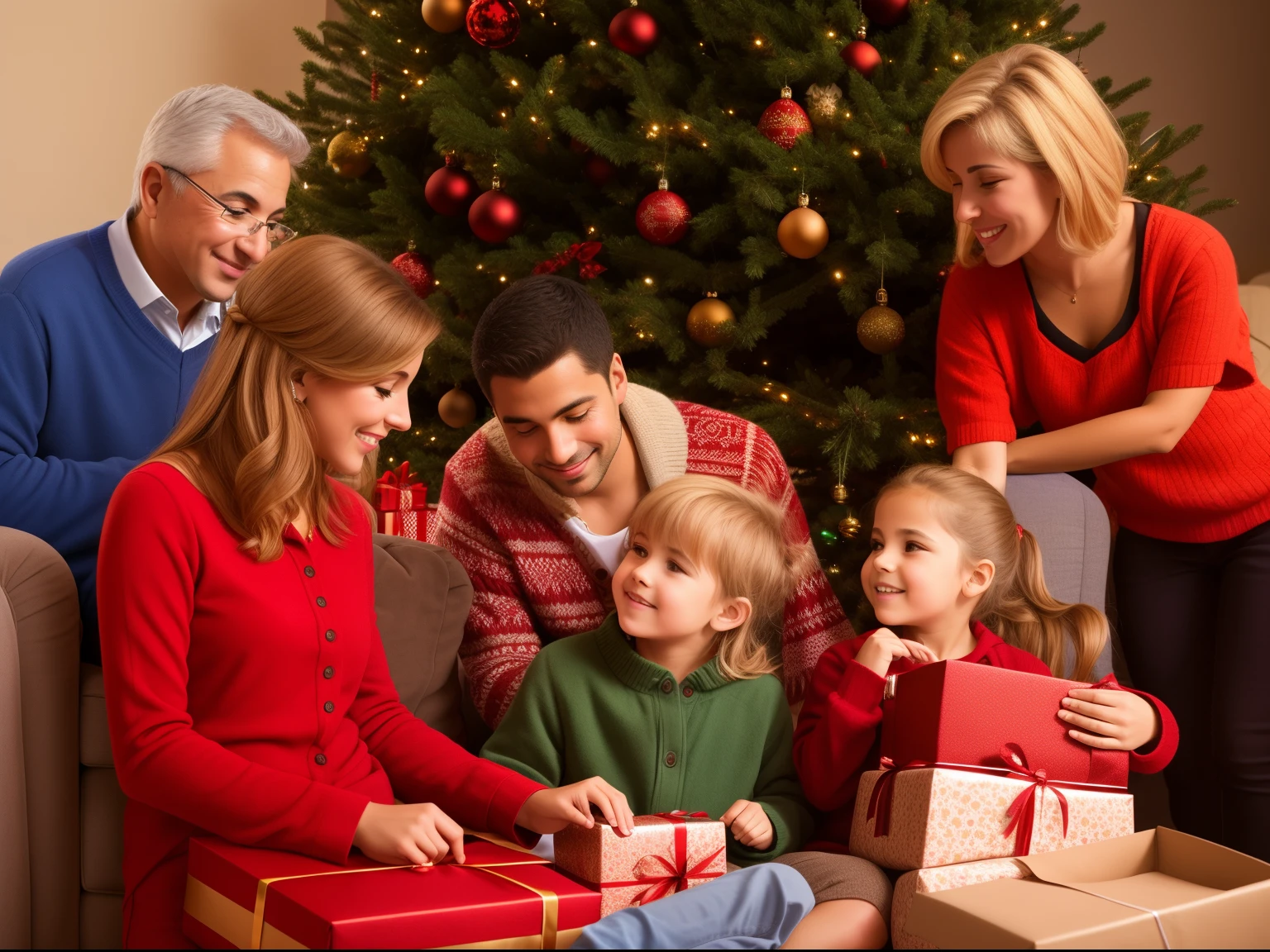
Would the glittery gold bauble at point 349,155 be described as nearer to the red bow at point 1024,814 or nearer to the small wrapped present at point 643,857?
the small wrapped present at point 643,857

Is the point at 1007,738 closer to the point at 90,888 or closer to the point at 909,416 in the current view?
the point at 909,416

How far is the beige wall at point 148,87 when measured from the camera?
4031 mm

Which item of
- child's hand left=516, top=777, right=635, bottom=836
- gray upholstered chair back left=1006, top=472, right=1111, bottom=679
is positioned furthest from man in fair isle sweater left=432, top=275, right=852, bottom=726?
child's hand left=516, top=777, right=635, bottom=836

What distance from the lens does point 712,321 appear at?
2.68 meters

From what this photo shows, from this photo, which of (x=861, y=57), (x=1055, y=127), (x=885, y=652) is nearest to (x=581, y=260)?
(x=861, y=57)

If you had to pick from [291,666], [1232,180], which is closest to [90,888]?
[291,666]

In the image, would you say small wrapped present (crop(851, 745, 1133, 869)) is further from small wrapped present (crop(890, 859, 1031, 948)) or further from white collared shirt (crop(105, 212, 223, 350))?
white collared shirt (crop(105, 212, 223, 350))

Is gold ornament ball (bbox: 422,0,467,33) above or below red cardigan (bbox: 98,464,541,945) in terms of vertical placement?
above

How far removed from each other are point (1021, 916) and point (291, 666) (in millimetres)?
908

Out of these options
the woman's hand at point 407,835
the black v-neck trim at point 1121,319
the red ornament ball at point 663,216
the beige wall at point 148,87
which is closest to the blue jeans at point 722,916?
the woman's hand at point 407,835

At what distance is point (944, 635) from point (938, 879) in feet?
1.71

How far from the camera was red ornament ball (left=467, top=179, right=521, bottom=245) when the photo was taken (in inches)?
114

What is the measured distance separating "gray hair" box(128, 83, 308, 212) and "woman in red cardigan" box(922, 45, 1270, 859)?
1.17 meters

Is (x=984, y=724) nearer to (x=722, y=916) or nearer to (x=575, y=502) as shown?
(x=722, y=916)
